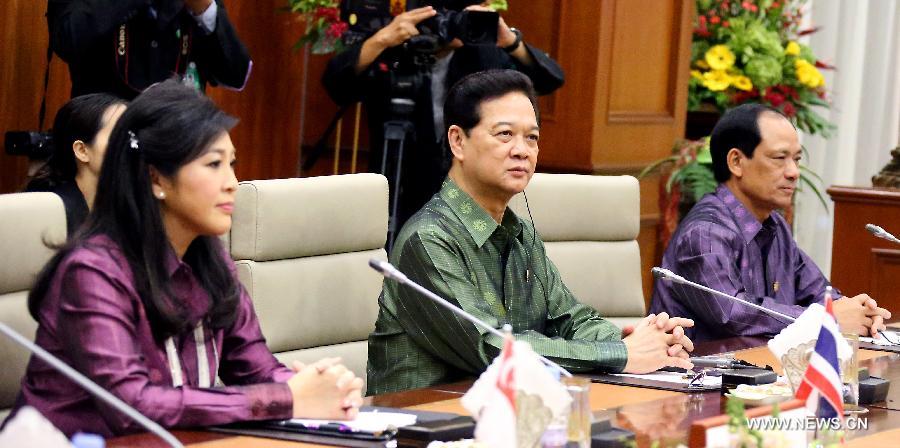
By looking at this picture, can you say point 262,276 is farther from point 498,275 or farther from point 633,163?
point 633,163

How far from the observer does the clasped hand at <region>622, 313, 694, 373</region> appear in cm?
247

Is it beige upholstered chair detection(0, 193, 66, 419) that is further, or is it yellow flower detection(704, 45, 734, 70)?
yellow flower detection(704, 45, 734, 70)

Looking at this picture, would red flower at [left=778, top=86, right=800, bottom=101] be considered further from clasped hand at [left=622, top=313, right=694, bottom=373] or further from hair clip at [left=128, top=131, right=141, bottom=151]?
hair clip at [left=128, top=131, right=141, bottom=151]

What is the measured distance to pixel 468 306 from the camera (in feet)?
8.20

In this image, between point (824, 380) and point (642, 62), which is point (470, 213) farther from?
point (642, 62)

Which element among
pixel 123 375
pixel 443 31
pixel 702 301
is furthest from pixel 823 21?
pixel 123 375

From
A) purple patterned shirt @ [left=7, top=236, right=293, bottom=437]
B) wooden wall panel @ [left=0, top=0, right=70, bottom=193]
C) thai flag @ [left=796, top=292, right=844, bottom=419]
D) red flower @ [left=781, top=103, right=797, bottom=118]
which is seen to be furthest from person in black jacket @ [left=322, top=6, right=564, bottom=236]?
thai flag @ [left=796, top=292, right=844, bottom=419]

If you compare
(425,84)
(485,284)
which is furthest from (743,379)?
(425,84)

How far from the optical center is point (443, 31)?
12.1 ft

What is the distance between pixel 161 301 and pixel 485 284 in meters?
0.83

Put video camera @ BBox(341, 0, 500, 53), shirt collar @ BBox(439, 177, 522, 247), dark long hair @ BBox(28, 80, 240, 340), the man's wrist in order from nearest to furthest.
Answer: dark long hair @ BBox(28, 80, 240, 340) < shirt collar @ BBox(439, 177, 522, 247) < video camera @ BBox(341, 0, 500, 53) < the man's wrist

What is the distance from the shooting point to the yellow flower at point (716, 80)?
520cm

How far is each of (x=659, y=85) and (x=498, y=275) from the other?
248cm

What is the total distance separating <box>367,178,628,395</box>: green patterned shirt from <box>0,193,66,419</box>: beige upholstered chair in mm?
639
